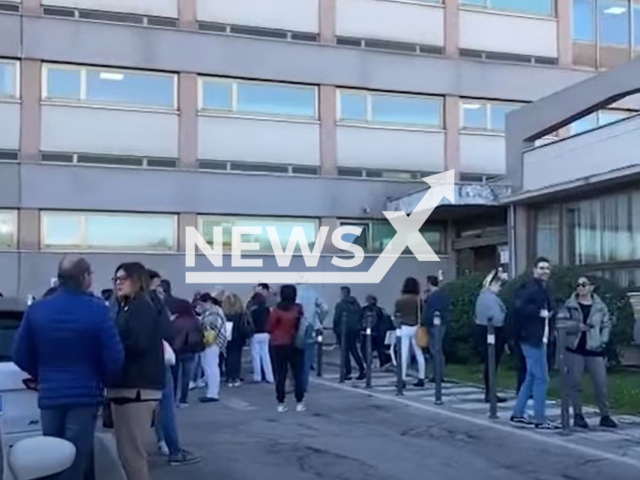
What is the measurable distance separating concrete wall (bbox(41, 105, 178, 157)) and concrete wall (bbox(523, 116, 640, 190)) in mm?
10052

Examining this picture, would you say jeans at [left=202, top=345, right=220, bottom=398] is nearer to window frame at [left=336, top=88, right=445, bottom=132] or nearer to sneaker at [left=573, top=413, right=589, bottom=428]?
sneaker at [left=573, top=413, right=589, bottom=428]

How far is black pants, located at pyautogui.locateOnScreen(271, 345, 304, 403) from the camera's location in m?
13.6

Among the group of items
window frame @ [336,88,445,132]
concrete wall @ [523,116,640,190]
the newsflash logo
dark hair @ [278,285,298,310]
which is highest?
window frame @ [336,88,445,132]

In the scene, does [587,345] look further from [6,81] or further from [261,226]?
[6,81]

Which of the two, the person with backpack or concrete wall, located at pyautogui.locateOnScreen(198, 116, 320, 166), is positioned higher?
concrete wall, located at pyautogui.locateOnScreen(198, 116, 320, 166)

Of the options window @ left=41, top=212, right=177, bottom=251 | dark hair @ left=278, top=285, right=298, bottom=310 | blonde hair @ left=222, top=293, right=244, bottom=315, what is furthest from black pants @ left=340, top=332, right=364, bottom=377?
window @ left=41, top=212, right=177, bottom=251

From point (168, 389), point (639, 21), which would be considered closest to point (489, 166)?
point (639, 21)

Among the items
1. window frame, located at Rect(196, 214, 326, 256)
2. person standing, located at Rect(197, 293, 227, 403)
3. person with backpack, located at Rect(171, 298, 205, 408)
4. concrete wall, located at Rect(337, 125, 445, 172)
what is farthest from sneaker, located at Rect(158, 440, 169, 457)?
concrete wall, located at Rect(337, 125, 445, 172)

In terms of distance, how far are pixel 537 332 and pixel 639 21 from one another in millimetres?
23600

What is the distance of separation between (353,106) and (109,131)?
697cm

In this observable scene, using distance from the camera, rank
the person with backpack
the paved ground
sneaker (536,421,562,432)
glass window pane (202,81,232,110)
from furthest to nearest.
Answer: glass window pane (202,81,232,110) < sneaker (536,421,562,432) < the person with backpack < the paved ground

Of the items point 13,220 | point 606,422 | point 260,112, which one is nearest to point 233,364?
point 606,422

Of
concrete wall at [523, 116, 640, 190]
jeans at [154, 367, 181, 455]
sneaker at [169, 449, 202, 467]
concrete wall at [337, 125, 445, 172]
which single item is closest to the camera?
jeans at [154, 367, 181, 455]

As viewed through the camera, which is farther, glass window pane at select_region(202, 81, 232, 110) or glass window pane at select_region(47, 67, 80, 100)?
glass window pane at select_region(202, 81, 232, 110)
